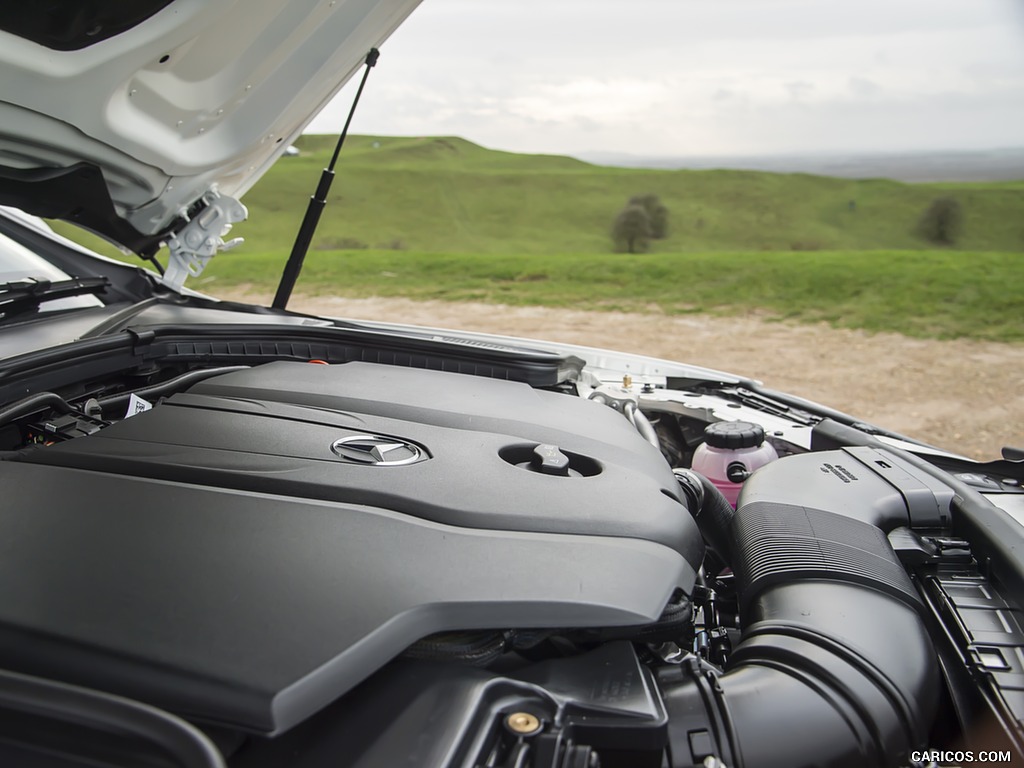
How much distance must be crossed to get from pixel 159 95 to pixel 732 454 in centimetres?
138

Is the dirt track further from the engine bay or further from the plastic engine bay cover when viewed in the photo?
the plastic engine bay cover

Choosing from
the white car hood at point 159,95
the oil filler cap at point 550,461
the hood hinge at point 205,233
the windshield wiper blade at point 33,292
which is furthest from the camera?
the hood hinge at point 205,233

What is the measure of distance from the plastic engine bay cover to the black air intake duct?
132 mm

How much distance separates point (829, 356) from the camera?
6.82 metres

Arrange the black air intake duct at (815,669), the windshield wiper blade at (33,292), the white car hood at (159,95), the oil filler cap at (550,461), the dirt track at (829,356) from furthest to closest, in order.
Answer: the dirt track at (829,356), the windshield wiper blade at (33,292), the white car hood at (159,95), the oil filler cap at (550,461), the black air intake duct at (815,669)

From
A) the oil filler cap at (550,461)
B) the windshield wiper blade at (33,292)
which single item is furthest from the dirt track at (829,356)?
the oil filler cap at (550,461)

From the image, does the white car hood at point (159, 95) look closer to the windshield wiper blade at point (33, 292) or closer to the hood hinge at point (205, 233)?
the hood hinge at point (205, 233)

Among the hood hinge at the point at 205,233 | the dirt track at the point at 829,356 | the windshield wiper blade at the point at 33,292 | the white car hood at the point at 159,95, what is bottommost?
the dirt track at the point at 829,356

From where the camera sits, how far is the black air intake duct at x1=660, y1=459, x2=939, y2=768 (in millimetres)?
880

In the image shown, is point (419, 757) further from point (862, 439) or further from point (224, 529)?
point (862, 439)

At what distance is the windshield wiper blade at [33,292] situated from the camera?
1.78 m

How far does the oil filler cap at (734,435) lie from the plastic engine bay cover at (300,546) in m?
0.31

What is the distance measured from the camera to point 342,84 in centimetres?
194

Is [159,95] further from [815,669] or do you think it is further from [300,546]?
[815,669]
